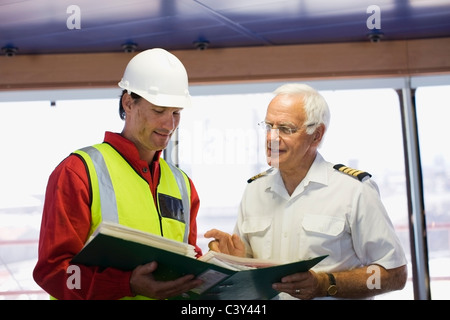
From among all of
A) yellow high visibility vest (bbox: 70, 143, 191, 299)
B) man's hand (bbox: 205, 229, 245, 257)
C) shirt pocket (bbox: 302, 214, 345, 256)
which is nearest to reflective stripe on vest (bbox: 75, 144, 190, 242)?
yellow high visibility vest (bbox: 70, 143, 191, 299)

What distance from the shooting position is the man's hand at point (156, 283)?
1889 millimetres

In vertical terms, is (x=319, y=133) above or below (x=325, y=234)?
above

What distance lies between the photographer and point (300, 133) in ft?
8.40

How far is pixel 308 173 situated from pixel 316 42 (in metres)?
2.22

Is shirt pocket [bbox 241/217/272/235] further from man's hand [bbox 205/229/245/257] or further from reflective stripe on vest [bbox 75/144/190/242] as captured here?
reflective stripe on vest [bbox 75/144/190/242]

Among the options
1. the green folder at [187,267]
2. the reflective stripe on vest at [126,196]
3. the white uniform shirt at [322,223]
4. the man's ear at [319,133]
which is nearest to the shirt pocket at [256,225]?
the white uniform shirt at [322,223]

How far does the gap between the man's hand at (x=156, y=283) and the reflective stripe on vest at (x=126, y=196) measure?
261 millimetres

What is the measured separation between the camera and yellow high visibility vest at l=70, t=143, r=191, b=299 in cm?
211

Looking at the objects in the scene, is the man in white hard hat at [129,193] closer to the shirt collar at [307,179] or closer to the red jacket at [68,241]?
the red jacket at [68,241]

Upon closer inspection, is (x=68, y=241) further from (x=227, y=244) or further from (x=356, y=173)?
(x=356, y=173)

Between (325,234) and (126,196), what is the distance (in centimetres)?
75

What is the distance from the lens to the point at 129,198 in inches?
86.6

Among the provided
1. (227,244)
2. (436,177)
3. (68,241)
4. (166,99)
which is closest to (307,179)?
(227,244)
